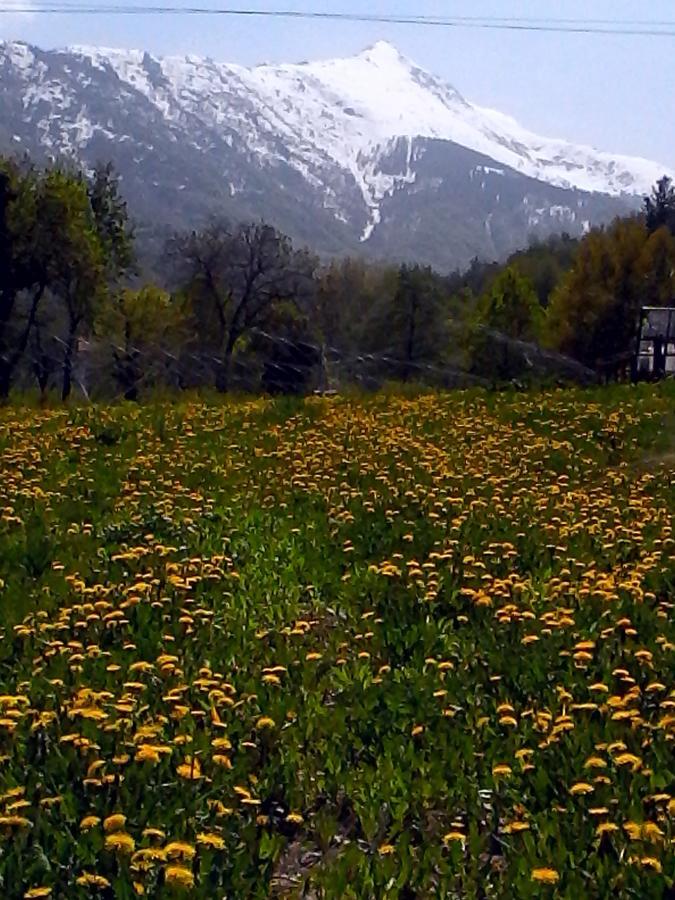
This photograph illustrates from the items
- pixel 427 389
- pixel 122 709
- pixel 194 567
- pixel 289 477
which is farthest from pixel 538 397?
pixel 122 709

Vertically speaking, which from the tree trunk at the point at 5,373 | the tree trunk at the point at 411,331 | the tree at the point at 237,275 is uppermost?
the tree at the point at 237,275

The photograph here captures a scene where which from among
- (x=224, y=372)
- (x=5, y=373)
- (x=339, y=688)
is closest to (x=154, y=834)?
(x=339, y=688)

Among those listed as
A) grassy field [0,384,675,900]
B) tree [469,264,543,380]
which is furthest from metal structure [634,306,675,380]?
tree [469,264,543,380]

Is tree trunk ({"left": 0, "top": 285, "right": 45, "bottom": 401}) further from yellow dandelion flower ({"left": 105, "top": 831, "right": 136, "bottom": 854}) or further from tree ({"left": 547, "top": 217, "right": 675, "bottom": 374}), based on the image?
yellow dandelion flower ({"left": 105, "top": 831, "right": 136, "bottom": 854})

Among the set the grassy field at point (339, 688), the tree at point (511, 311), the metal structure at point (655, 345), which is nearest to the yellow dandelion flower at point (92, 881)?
the grassy field at point (339, 688)

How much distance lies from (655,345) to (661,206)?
117 feet

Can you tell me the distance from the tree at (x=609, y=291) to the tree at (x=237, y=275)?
10374 mm

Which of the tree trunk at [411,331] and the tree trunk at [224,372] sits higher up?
the tree trunk at [411,331]

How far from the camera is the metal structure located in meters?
28.5

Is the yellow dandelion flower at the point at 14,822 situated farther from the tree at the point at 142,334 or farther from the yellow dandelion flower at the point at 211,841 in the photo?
the tree at the point at 142,334

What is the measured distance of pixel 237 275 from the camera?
40625mm

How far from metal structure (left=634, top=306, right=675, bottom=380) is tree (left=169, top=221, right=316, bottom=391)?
13.4 metres

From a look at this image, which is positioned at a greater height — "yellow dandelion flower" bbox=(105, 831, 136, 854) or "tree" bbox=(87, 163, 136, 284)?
"tree" bbox=(87, 163, 136, 284)

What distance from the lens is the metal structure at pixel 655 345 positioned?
28453 mm
